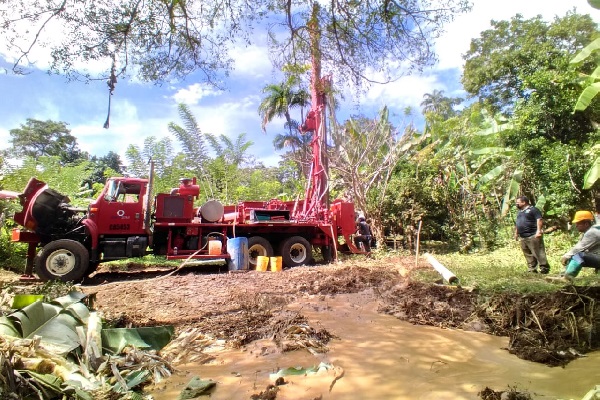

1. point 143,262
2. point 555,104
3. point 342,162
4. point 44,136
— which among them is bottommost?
point 143,262

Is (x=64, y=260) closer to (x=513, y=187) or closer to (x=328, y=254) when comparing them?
(x=328, y=254)

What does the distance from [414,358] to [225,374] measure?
165 centimetres

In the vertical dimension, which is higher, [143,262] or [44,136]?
[44,136]

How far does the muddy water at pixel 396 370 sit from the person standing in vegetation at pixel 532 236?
13.3 feet

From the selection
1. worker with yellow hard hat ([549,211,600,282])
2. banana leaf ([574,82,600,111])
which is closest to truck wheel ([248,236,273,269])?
worker with yellow hard hat ([549,211,600,282])

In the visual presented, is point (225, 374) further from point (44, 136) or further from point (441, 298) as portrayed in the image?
point (44, 136)

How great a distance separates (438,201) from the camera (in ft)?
42.8

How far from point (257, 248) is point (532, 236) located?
20.1 ft

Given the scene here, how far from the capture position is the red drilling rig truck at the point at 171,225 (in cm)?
784

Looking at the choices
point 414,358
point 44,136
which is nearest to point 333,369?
point 414,358

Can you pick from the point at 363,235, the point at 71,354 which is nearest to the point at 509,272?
the point at 363,235

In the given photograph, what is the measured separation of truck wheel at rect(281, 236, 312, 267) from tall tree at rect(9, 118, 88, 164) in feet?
101

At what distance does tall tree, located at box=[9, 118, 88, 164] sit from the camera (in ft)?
115

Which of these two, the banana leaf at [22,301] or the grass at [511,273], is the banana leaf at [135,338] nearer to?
the banana leaf at [22,301]
